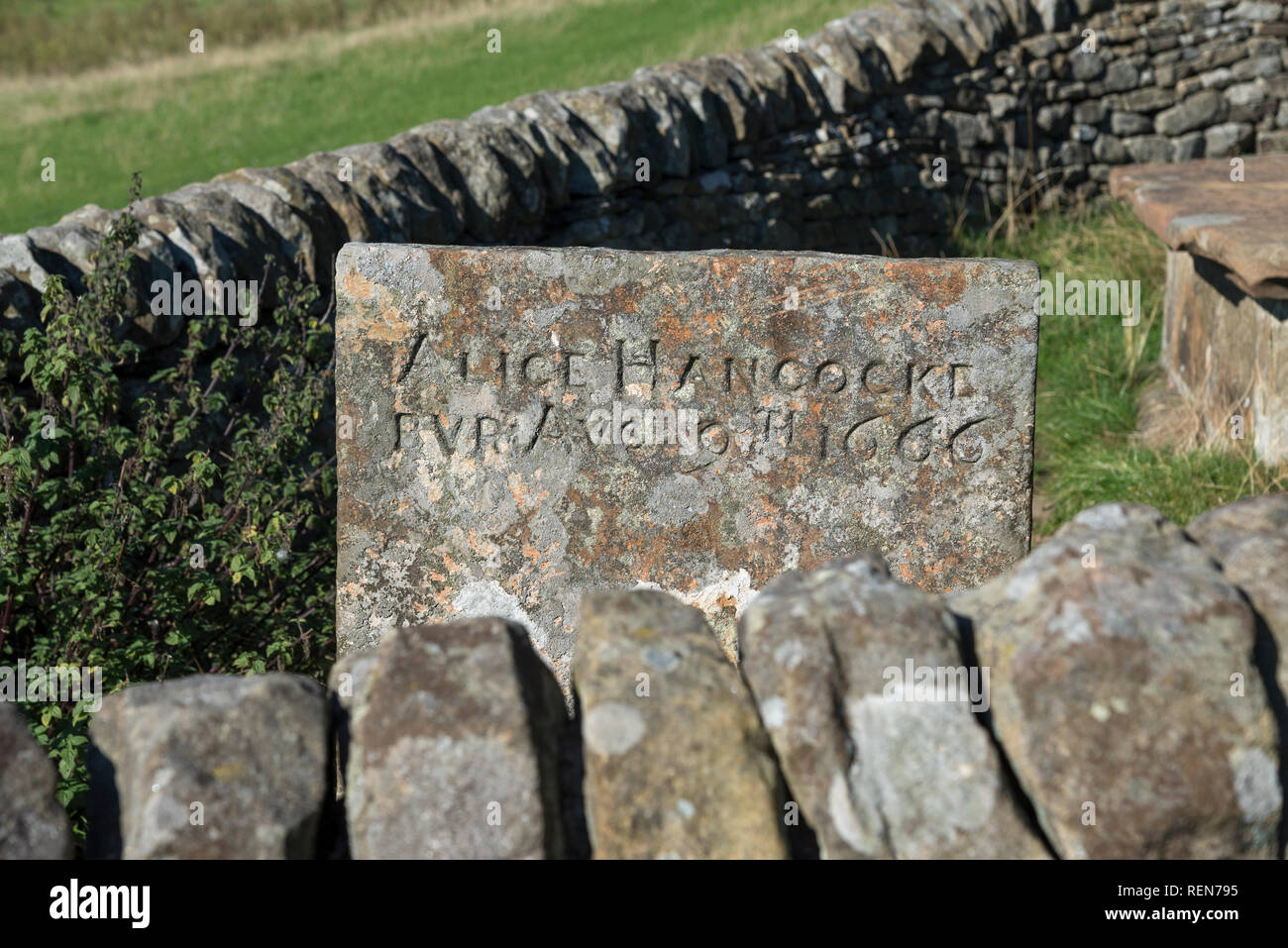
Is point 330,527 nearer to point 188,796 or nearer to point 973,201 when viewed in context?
point 188,796

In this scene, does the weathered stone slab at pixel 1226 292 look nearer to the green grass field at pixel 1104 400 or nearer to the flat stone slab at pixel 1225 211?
the flat stone slab at pixel 1225 211

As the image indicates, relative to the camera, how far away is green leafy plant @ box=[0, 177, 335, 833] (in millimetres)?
3385

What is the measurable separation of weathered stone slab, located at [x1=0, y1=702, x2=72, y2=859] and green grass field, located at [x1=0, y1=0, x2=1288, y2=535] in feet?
14.7

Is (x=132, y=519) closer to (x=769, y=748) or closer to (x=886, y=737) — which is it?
(x=769, y=748)

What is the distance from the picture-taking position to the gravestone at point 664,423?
11.1 feet

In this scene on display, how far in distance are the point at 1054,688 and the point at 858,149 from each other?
279 inches

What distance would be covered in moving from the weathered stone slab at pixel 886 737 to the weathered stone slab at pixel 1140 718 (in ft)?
0.21

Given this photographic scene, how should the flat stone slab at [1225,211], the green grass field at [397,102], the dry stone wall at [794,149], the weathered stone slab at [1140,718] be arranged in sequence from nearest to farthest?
the weathered stone slab at [1140,718]
the flat stone slab at [1225,211]
the dry stone wall at [794,149]
the green grass field at [397,102]

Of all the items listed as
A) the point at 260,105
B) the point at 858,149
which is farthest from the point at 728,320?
the point at 260,105

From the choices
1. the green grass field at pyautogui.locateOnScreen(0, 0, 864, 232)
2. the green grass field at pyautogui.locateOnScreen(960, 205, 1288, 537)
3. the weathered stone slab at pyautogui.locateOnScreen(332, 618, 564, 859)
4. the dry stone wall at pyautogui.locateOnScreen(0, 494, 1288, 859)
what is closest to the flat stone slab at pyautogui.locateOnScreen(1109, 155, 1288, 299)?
the green grass field at pyautogui.locateOnScreen(960, 205, 1288, 537)

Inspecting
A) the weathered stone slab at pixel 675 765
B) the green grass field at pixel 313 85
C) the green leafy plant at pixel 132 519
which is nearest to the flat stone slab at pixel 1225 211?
the green leafy plant at pixel 132 519

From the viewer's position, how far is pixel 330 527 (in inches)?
169

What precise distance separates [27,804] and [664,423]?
6.76 ft

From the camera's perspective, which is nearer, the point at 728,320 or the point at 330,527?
the point at 728,320
